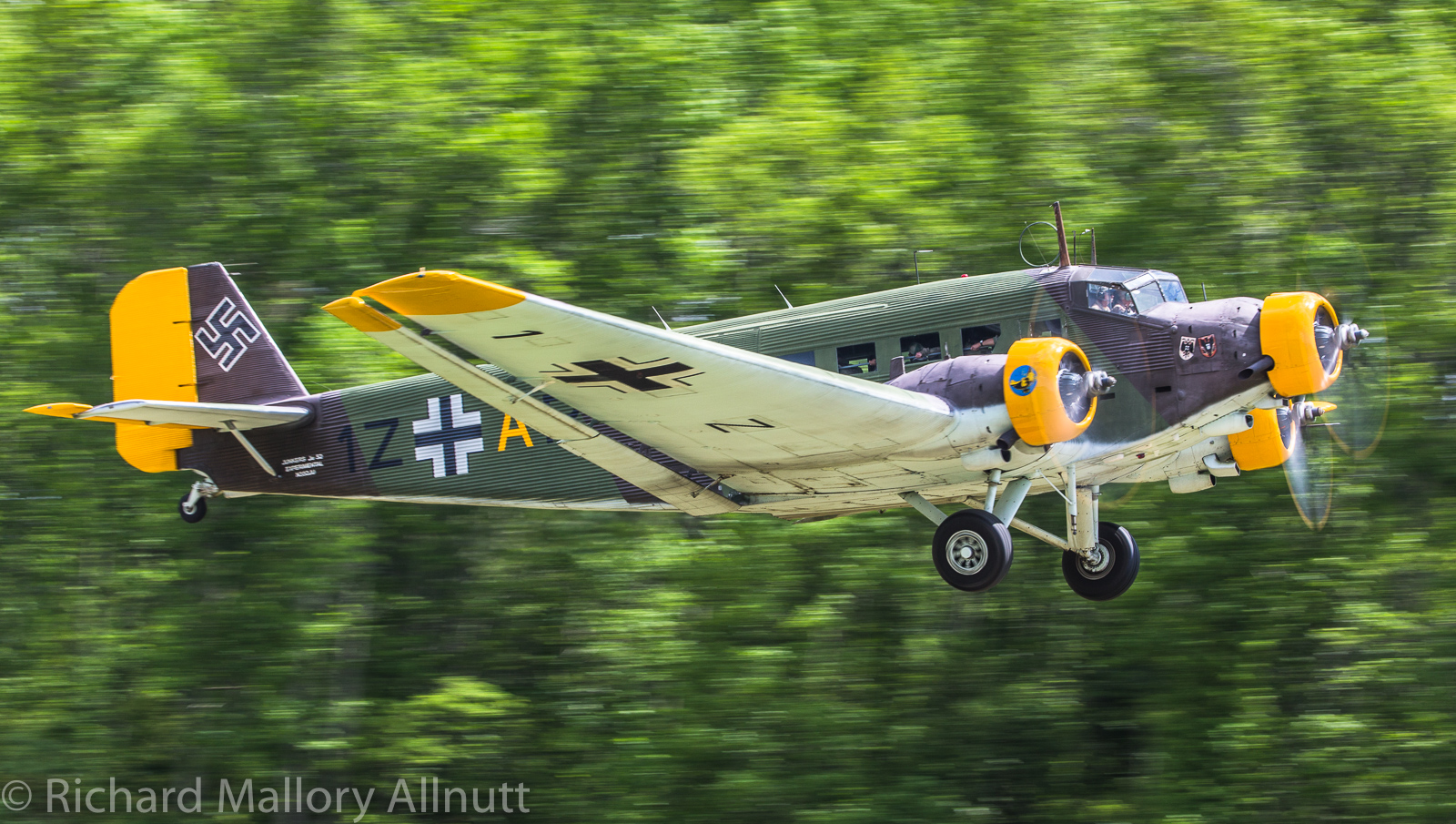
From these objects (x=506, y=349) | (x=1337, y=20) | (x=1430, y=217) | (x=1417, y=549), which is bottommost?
(x=1417, y=549)

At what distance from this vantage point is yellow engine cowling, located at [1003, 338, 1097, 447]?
7805 mm

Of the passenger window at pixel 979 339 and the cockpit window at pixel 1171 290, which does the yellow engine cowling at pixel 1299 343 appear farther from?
the passenger window at pixel 979 339

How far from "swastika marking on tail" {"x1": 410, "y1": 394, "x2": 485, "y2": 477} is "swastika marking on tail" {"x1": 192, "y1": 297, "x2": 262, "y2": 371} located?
231 centimetres

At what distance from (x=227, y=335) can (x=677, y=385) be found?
6.11 meters

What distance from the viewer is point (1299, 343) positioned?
8039 mm

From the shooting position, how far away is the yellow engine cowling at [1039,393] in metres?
7.80

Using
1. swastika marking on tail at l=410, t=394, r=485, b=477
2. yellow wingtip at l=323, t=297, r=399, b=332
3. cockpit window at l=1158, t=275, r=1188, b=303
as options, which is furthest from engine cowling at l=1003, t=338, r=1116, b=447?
swastika marking on tail at l=410, t=394, r=485, b=477

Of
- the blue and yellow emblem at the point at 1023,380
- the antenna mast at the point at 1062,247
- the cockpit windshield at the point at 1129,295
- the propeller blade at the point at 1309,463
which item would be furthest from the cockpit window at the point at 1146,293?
the blue and yellow emblem at the point at 1023,380

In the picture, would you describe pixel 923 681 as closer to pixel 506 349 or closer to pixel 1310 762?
pixel 1310 762

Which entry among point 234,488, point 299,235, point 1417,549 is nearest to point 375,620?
point 234,488

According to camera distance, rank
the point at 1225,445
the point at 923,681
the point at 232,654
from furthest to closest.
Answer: the point at 232,654
the point at 923,681
the point at 1225,445

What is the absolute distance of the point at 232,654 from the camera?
A: 1358 cm

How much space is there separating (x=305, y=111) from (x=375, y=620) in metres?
6.02
